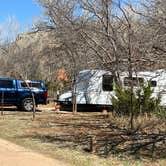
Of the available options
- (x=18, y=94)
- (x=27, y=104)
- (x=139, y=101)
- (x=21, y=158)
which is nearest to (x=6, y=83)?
(x=18, y=94)

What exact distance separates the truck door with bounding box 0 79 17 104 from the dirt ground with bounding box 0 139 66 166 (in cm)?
1446

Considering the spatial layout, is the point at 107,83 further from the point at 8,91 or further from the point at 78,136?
the point at 78,136

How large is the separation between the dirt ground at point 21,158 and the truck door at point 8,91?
1446cm

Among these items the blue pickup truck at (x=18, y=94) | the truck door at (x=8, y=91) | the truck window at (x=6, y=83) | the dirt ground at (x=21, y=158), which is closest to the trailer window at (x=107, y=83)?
the blue pickup truck at (x=18, y=94)

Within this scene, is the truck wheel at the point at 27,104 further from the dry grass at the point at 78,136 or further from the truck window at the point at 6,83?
the dry grass at the point at 78,136

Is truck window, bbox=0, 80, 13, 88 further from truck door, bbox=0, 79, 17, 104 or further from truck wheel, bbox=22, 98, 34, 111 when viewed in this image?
truck wheel, bbox=22, 98, 34, 111

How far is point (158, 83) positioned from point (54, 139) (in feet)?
31.1

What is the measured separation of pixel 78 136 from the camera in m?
15.8

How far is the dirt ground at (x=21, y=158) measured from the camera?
11.3 m

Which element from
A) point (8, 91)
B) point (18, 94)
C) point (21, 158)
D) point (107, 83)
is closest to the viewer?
point (21, 158)

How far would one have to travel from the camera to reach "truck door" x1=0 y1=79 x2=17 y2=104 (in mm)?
28391

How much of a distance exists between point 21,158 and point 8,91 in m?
16.8

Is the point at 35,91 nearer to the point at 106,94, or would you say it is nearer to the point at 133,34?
the point at 106,94

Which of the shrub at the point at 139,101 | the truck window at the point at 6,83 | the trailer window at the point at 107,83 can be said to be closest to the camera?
the shrub at the point at 139,101
